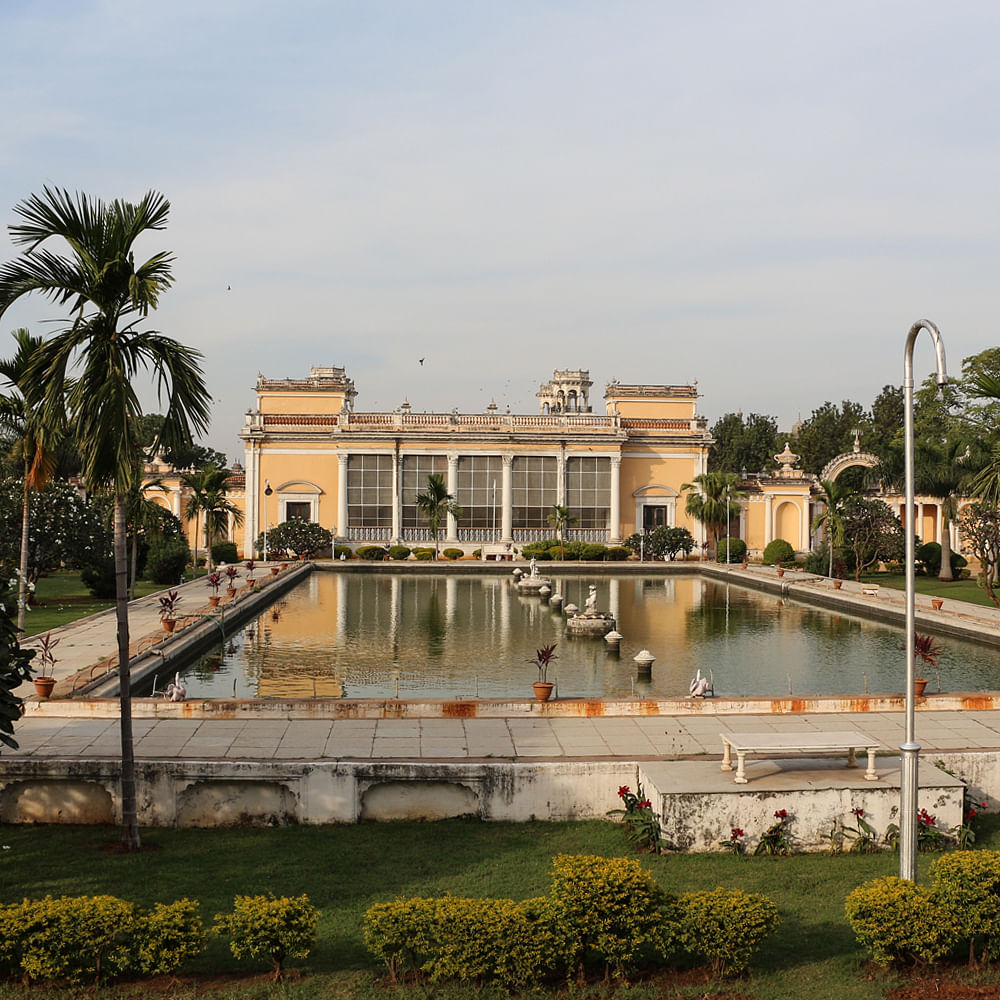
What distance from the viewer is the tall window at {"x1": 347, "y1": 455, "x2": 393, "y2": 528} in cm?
5203

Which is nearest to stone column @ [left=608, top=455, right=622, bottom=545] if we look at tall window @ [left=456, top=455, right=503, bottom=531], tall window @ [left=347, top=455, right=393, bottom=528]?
tall window @ [left=456, top=455, right=503, bottom=531]

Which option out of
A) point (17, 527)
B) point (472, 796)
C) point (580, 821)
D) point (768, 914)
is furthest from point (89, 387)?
point (17, 527)

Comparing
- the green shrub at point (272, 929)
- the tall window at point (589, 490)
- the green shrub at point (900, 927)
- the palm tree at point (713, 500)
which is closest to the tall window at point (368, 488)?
the tall window at point (589, 490)

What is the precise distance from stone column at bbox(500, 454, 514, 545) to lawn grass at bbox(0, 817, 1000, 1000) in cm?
4190

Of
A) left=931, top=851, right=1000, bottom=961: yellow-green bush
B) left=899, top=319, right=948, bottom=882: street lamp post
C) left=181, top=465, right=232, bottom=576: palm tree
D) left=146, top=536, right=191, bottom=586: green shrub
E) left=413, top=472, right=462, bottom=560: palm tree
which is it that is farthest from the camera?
left=413, top=472, right=462, bottom=560: palm tree

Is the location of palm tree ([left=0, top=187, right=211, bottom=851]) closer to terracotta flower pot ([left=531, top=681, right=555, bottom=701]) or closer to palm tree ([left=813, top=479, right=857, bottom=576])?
terracotta flower pot ([left=531, top=681, right=555, bottom=701])

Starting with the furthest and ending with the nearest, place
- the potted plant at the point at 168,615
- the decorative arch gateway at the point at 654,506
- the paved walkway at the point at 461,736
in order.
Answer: the decorative arch gateway at the point at 654,506
the potted plant at the point at 168,615
the paved walkway at the point at 461,736

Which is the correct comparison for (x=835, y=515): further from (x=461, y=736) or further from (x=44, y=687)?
(x=44, y=687)

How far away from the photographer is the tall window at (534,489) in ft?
173

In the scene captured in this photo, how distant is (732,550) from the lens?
49.0 metres

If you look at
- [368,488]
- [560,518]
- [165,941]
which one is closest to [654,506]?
[560,518]

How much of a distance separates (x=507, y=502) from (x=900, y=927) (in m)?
45.9

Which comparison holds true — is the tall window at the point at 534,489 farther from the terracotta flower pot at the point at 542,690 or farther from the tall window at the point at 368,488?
the terracotta flower pot at the point at 542,690

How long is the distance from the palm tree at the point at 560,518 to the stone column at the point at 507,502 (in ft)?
6.16
